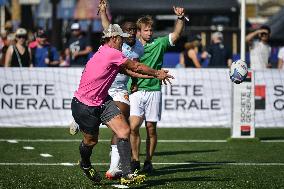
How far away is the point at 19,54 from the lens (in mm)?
24953

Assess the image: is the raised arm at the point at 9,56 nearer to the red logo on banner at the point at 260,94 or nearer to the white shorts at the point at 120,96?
the red logo on banner at the point at 260,94

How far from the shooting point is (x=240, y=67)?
17.9 meters

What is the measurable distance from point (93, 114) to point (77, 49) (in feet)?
37.7

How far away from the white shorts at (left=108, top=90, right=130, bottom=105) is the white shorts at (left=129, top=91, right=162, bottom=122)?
2.31 ft

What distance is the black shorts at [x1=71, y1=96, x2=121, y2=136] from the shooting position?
565 inches

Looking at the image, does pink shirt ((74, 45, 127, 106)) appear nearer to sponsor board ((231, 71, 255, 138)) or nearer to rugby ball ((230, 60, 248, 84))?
rugby ball ((230, 60, 248, 84))

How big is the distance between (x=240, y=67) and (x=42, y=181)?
174 inches

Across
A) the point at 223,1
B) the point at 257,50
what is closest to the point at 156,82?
the point at 257,50

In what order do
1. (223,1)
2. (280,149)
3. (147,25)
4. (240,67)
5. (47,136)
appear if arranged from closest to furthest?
(147,25)
(240,67)
(280,149)
(47,136)
(223,1)

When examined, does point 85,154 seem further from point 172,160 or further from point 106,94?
point 172,160

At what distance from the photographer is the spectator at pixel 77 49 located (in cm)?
2570

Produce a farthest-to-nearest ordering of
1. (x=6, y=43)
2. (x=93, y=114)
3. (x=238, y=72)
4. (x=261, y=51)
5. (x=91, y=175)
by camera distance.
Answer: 1. (x=6, y=43)
2. (x=261, y=51)
3. (x=238, y=72)
4. (x=91, y=175)
5. (x=93, y=114)

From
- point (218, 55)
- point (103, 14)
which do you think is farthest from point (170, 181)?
point (218, 55)

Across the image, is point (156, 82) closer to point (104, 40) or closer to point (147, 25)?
point (147, 25)
